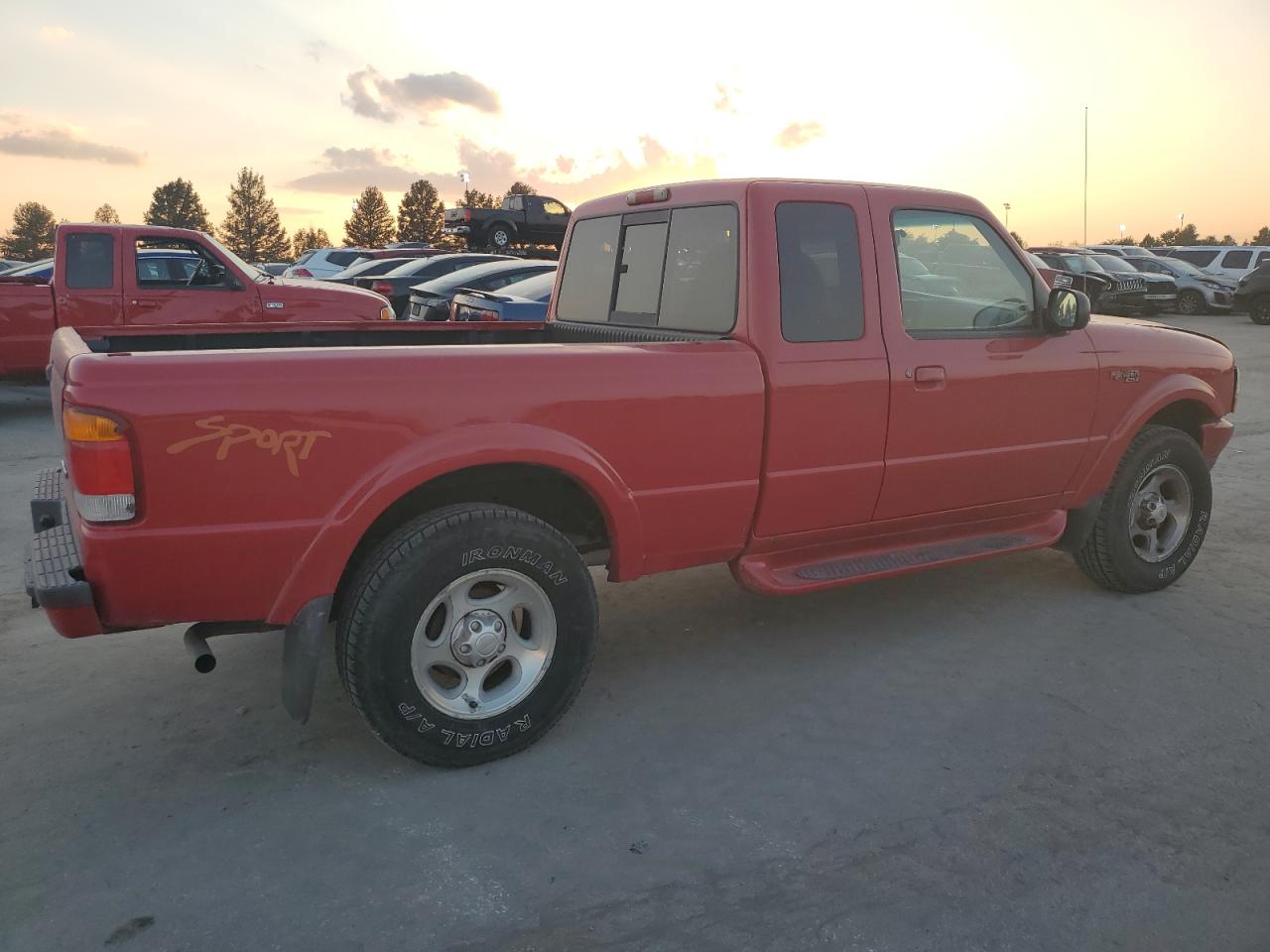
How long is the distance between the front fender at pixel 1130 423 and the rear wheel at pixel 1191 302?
73.4 feet

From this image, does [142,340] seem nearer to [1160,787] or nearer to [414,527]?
[414,527]

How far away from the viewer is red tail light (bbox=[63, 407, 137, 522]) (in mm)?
2670

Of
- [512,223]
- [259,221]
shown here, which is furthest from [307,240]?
[512,223]

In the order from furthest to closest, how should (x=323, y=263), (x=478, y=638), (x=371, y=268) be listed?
→ (x=323, y=263)
(x=371, y=268)
(x=478, y=638)

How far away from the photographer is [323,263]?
73.4 feet

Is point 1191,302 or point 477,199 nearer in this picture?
point 1191,302

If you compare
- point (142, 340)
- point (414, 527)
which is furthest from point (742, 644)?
point (142, 340)

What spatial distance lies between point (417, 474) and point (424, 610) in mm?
437

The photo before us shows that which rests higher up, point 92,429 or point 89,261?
point 89,261

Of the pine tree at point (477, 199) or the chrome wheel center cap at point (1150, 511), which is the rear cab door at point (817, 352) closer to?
the chrome wheel center cap at point (1150, 511)

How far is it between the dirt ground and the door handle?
1.16 metres

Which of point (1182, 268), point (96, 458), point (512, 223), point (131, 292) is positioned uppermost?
point (512, 223)

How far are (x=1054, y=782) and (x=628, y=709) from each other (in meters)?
1.49

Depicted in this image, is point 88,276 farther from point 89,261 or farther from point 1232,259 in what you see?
point 1232,259
